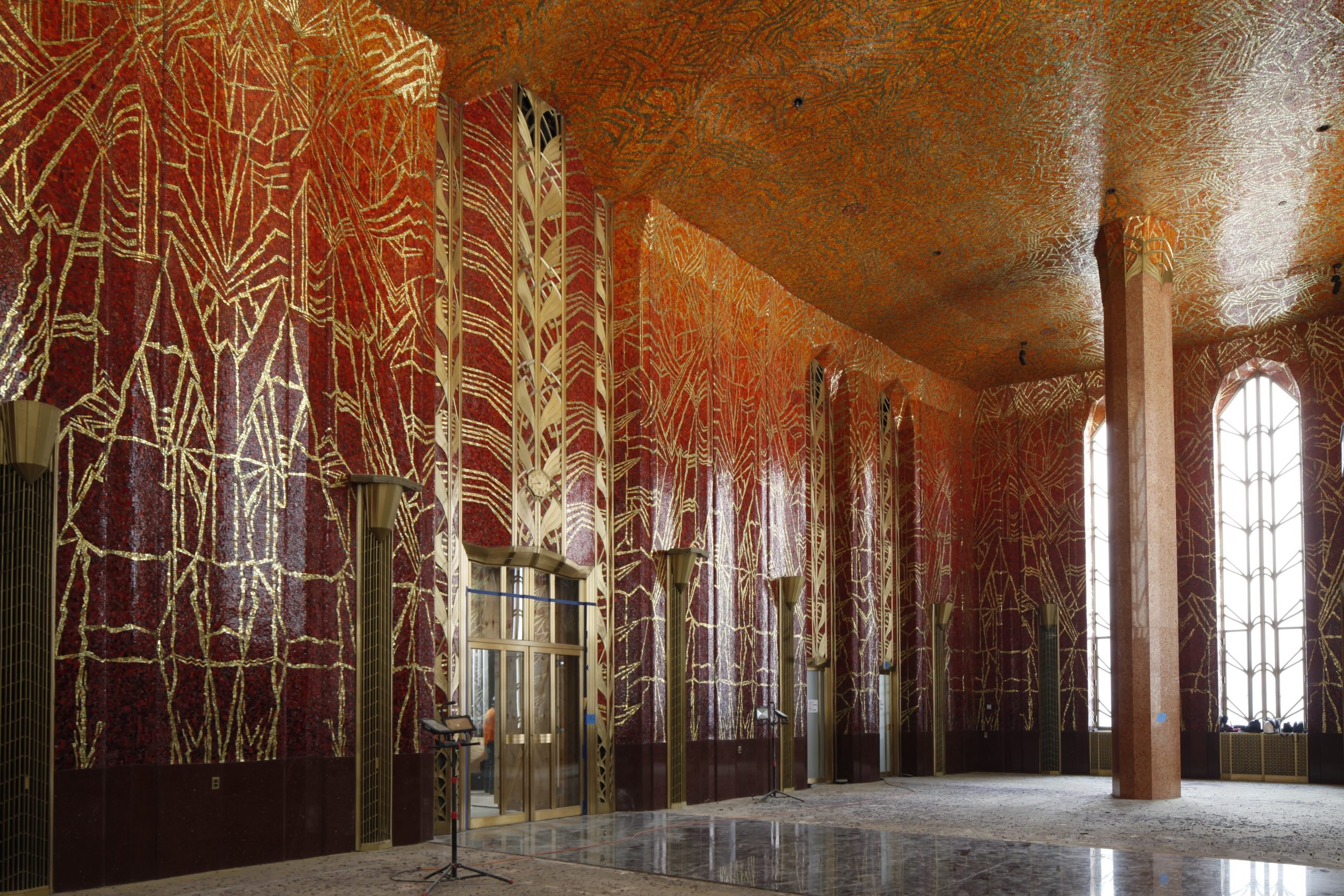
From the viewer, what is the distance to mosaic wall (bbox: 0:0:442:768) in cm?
777

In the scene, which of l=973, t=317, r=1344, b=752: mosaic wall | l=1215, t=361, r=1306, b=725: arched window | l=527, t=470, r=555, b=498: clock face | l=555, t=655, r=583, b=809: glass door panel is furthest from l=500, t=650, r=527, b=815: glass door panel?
l=1215, t=361, r=1306, b=725: arched window

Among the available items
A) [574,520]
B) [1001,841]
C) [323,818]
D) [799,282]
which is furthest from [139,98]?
[799,282]

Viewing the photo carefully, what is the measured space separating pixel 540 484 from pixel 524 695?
221 cm

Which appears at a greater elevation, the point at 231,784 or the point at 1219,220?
the point at 1219,220

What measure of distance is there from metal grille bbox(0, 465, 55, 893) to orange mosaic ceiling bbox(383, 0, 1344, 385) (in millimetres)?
5579

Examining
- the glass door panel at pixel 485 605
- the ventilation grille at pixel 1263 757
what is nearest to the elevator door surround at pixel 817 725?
the ventilation grille at pixel 1263 757

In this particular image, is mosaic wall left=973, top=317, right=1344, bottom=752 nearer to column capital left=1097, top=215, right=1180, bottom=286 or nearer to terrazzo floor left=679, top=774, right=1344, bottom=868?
terrazzo floor left=679, top=774, right=1344, bottom=868

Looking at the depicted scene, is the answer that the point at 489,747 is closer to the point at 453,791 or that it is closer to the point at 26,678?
the point at 453,791

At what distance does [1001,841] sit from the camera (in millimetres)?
10812

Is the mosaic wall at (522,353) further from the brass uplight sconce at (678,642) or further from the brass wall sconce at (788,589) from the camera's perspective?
the brass wall sconce at (788,589)

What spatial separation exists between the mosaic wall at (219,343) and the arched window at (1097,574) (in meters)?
15.9

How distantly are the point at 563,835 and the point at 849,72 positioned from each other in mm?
7943

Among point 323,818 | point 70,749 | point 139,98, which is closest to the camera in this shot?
point 70,749

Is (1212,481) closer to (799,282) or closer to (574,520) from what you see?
(799,282)
